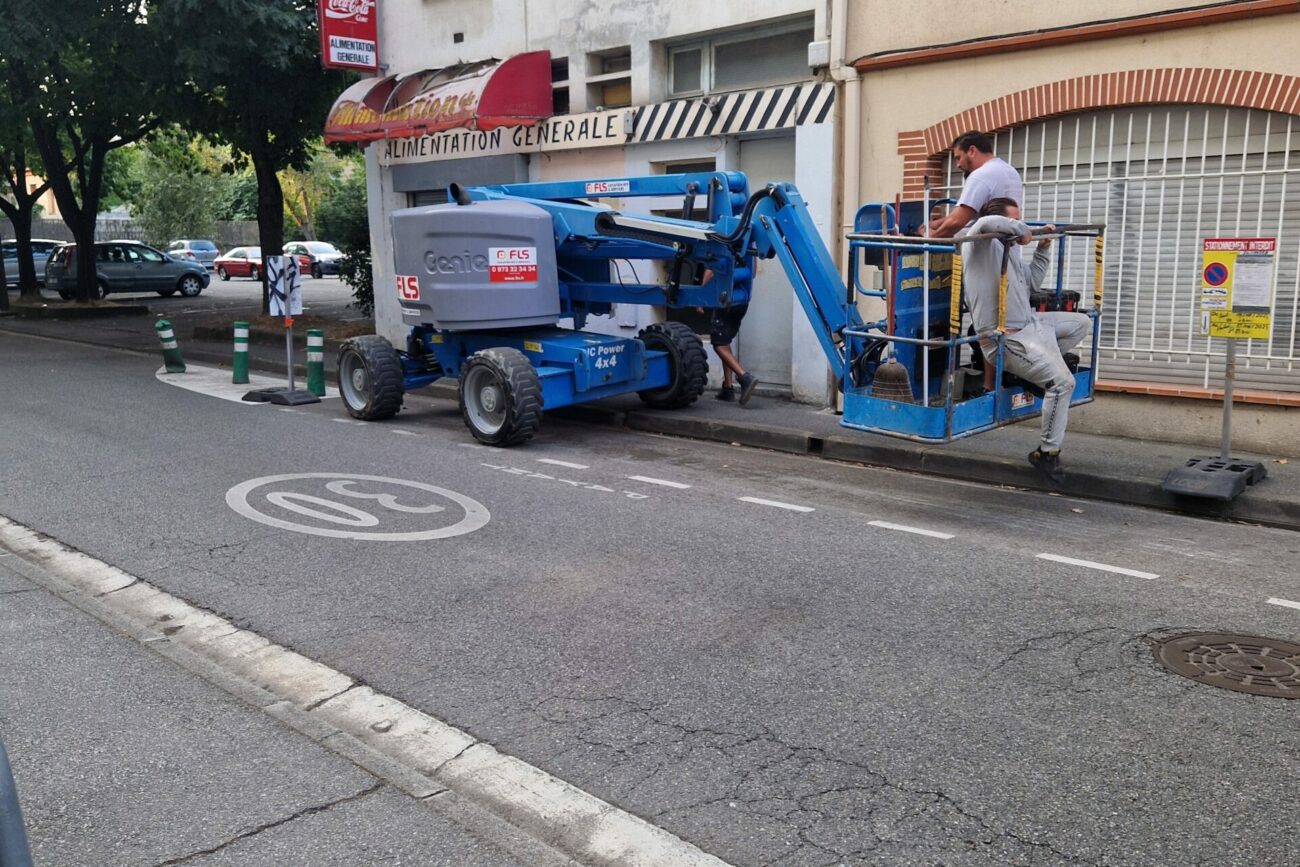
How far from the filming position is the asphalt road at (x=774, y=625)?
12.4 ft

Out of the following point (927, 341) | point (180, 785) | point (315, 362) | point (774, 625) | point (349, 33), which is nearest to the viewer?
point (180, 785)

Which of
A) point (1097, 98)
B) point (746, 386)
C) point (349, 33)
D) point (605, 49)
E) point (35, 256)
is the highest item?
point (349, 33)

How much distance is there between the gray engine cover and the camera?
34.1ft

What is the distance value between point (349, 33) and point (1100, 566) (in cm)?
1439

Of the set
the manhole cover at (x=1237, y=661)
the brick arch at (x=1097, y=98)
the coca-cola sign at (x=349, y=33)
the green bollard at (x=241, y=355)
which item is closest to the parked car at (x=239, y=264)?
the coca-cola sign at (x=349, y=33)

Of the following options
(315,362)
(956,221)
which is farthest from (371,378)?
(956,221)

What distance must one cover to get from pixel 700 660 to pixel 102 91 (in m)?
21.4

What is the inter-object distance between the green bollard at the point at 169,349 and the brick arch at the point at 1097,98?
1012cm

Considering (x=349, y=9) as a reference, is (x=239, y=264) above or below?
below

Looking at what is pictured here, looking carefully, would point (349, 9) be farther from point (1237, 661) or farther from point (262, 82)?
point (1237, 661)

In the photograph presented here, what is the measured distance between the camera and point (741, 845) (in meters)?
3.55

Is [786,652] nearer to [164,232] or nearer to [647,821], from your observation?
[647,821]

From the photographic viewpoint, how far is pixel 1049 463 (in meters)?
8.12

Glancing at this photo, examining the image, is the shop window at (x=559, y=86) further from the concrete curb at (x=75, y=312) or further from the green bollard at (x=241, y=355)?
the concrete curb at (x=75, y=312)
